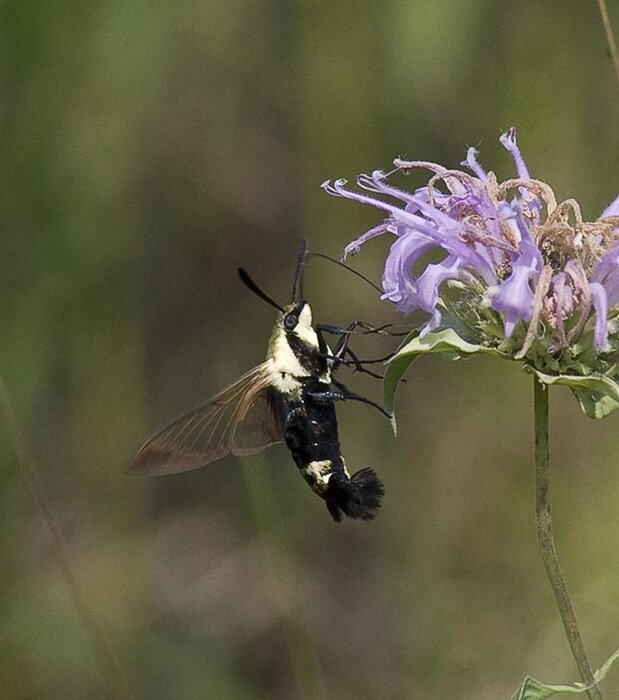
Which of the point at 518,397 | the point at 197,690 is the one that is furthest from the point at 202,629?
the point at 518,397

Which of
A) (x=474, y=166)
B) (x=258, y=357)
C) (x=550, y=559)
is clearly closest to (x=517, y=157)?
(x=474, y=166)

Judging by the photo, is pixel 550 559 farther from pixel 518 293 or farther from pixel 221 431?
pixel 221 431

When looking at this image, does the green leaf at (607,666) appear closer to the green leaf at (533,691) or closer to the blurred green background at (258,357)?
the green leaf at (533,691)

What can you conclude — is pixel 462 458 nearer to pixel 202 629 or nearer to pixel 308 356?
pixel 202 629

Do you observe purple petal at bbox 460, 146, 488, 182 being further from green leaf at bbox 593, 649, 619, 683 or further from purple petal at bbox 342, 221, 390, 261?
green leaf at bbox 593, 649, 619, 683

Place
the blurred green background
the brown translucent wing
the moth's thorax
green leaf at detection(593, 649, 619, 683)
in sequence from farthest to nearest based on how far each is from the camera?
the blurred green background
the moth's thorax
the brown translucent wing
green leaf at detection(593, 649, 619, 683)

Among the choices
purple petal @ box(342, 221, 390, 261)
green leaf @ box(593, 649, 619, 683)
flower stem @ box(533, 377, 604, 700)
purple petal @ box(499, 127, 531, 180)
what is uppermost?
purple petal @ box(499, 127, 531, 180)

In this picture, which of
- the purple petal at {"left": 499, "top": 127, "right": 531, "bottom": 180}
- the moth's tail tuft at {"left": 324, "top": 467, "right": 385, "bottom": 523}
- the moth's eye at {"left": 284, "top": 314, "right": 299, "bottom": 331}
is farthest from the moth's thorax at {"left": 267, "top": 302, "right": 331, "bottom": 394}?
the purple petal at {"left": 499, "top": 127, "right": 531, "bottom": 180}
